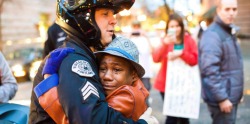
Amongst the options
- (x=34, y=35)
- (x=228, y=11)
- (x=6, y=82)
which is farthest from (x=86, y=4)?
(x=34, y=35)

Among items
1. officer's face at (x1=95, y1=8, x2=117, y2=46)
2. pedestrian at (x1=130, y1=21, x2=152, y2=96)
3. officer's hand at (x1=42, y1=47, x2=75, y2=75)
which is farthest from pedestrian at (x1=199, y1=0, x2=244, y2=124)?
pedestrian at (x1=130, y1=21, x2=152, y2=96)

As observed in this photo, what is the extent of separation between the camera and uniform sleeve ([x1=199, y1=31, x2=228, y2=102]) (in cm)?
405

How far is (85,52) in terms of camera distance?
6.64 ft

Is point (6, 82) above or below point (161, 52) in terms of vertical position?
above

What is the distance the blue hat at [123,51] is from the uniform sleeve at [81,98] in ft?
0.80

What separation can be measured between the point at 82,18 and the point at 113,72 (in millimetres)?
350

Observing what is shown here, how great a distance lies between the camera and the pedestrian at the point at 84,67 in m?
1.79

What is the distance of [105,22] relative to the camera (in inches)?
83.8

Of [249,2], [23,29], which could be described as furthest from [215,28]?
[23,29]

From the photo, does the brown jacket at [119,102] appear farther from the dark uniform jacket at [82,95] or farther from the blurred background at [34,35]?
the blurred background at [34,35]

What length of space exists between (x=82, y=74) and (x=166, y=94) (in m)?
3.88

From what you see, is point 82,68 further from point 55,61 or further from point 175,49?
point 175,49

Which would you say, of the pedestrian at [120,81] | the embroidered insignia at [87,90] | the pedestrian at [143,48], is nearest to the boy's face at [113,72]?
the pedestrian at [120,81]

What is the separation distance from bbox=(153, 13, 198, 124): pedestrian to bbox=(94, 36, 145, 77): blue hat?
336cm
